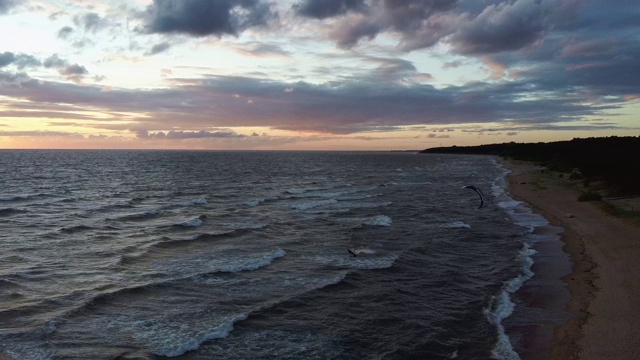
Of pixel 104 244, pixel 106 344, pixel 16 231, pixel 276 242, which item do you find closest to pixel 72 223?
pixel 16 231

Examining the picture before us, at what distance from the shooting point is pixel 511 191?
2222 inches

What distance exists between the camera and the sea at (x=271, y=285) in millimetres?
14547

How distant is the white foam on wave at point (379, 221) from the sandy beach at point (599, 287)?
11.3m

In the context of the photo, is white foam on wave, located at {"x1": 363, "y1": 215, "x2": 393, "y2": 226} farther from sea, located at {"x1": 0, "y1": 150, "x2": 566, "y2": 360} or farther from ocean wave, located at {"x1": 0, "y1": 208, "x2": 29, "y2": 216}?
ocean wave, located at {"x1": 0, "y1": 208, "x2": 29, "y2": 216}

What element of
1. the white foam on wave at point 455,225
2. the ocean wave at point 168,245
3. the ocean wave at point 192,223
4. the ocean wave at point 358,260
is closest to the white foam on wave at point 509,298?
the white foam on wave at point 455,225

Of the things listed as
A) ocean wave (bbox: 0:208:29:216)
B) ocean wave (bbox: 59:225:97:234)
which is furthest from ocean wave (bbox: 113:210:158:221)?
ocean wave (bbox: 0:208:29:216)

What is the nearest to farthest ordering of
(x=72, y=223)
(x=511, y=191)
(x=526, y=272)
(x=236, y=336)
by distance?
(x=236, y=336), (x=526, y=272), (x=72, y=223), (x=511, y=191)

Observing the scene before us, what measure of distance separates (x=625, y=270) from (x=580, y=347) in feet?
28.7

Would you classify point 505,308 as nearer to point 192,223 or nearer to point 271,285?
point 271,285

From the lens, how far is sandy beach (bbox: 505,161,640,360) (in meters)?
13.6

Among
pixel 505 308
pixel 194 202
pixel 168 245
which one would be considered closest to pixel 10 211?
pixel 194 202

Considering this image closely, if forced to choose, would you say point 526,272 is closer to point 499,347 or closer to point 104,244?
point 499,347

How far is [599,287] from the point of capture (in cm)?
1891

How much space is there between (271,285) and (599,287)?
12671mm
